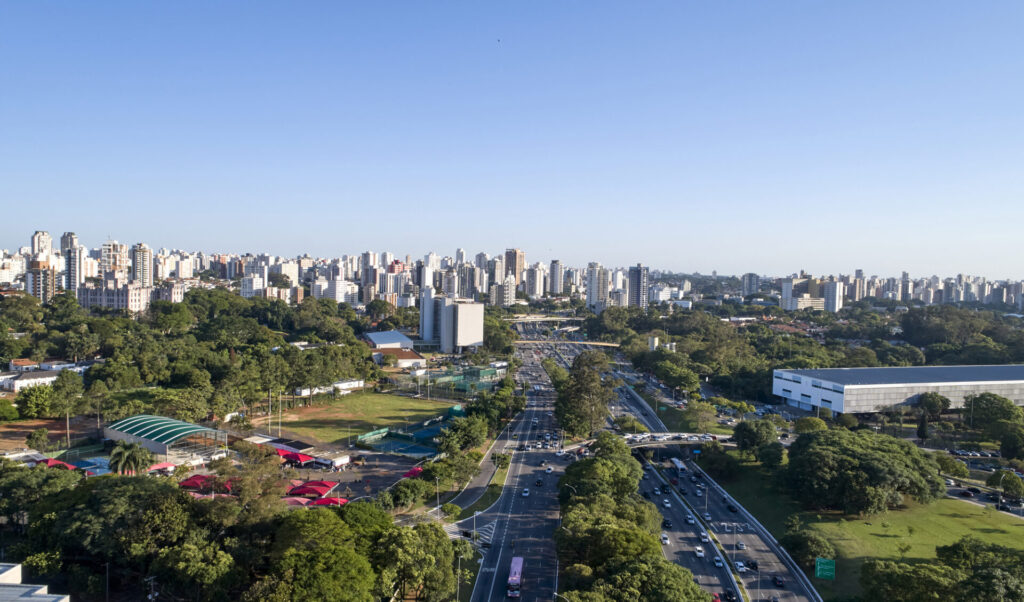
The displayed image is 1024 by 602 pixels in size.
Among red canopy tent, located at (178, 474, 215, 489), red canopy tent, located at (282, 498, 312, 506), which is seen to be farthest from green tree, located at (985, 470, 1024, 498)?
red canopy tent, located at (178, 474, 215, 489)

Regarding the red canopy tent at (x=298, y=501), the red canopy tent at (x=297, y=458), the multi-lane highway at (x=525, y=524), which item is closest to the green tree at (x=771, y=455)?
the multi-lane highway at (x=525, y=524)

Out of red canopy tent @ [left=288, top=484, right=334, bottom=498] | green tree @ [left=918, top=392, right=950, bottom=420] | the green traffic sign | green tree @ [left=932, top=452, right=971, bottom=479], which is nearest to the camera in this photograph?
the green traffic sign

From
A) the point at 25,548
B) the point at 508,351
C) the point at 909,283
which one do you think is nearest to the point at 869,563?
the point at 25,548

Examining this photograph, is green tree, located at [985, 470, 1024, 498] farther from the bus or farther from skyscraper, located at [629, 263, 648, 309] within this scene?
skyscraper, located at [629, 263, 648, 309]

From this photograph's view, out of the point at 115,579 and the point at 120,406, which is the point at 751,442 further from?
the point at 120,406

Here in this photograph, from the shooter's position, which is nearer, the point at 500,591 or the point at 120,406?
the point at 500,591

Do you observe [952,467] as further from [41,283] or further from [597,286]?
[41,283]
